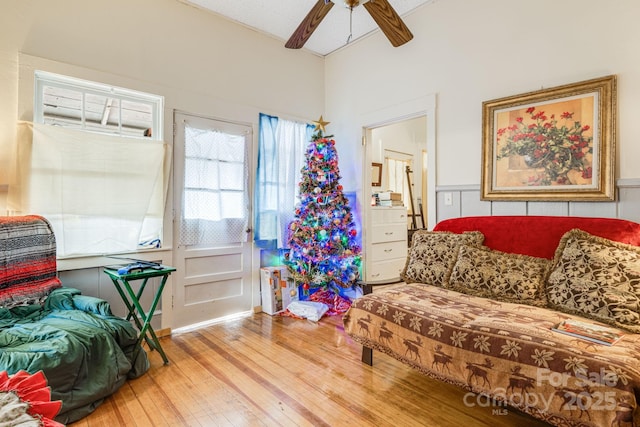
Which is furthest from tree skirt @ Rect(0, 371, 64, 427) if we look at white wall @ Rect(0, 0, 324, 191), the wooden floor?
white wall @ Rect(0, 0, 324, 191)

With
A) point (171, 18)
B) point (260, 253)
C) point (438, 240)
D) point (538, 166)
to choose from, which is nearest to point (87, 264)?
point (260, 253)

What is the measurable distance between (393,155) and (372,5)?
10.7 ft

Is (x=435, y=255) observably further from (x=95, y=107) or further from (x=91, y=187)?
(x=95, y=107)

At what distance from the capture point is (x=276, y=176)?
12.6ft

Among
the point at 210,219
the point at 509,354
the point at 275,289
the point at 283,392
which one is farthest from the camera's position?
the point at 275,289

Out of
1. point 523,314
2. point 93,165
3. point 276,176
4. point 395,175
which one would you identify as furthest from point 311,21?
point 395,175

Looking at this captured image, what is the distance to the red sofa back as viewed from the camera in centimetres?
203

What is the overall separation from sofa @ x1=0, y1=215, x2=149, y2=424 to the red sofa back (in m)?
2.65

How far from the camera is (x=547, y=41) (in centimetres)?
247

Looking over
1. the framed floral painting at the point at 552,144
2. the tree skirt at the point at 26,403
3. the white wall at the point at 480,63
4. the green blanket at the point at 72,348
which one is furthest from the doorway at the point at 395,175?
the tree skirt at the point at 26,403

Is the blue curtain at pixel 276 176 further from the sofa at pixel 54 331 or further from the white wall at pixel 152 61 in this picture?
the sofa at pixel 54 331

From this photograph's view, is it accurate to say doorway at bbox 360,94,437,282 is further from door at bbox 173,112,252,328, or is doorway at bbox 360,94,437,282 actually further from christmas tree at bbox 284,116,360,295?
door at bbox 173,112,252,328

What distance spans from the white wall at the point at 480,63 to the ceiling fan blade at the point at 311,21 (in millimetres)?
1365

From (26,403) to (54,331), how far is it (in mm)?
1104
